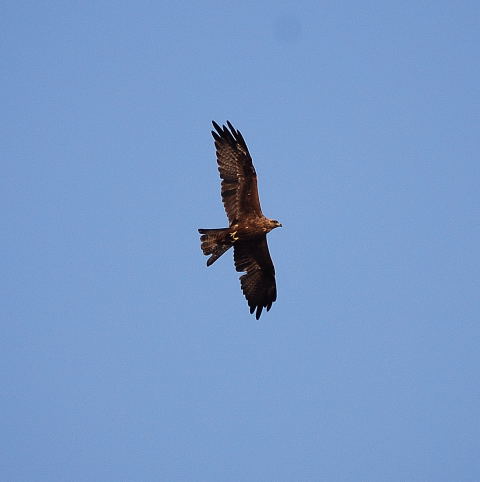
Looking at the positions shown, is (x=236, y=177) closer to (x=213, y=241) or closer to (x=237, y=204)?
(x=237, y=204)

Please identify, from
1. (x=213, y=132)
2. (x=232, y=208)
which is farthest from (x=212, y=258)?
(x=213, y=132)

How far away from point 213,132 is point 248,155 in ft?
3.22

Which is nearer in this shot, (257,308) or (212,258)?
(212,258)

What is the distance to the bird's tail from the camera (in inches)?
884

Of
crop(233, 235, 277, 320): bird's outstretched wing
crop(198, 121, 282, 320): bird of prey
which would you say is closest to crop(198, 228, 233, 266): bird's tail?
crop(198, 121, 282, 320): bird of prey

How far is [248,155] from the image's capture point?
23.0m

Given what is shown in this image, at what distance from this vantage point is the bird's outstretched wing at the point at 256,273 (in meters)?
23.5

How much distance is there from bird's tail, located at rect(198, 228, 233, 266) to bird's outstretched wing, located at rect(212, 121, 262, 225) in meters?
0.52

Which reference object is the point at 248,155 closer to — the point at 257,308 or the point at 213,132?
the point at 213,132

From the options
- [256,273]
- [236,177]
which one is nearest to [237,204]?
[236,177]

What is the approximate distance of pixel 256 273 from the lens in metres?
24.1

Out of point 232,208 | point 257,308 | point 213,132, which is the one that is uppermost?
point 213,132

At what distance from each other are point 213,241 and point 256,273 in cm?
197

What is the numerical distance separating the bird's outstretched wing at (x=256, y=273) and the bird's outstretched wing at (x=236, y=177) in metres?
0.74
